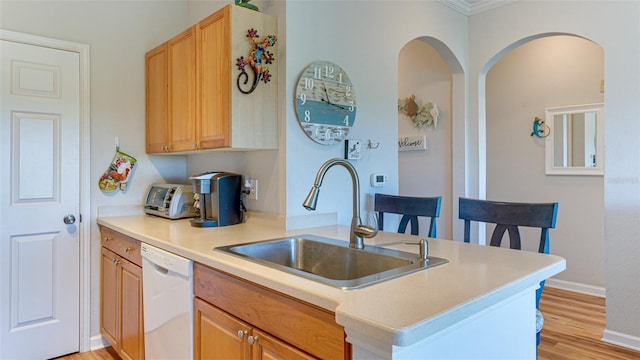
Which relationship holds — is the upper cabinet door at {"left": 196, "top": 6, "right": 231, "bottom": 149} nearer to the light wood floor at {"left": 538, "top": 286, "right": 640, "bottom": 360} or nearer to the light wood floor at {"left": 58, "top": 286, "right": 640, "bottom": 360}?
the light wood floor at {"left": 58, "top": 286, "right": 640, "bottom": 360}

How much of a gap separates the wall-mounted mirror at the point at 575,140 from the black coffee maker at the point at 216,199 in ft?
10.5

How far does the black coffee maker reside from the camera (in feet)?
7.48

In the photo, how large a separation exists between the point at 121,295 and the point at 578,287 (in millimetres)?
3957

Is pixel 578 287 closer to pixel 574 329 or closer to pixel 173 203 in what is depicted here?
pixel 574 329

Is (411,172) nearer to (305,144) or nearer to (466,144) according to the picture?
(466,144)

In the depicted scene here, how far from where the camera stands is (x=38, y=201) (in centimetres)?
251

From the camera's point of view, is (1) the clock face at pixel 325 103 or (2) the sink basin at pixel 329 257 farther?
(1) the clock face at pixel 325 103

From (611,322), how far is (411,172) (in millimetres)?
1976

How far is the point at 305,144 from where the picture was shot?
2.29 meters

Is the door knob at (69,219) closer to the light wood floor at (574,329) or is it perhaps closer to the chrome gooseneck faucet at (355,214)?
the chrome gooseneck faucet at (355,214)

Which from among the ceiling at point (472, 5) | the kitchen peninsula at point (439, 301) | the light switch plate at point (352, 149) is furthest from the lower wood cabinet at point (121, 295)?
the ceiling at point (472, 5)

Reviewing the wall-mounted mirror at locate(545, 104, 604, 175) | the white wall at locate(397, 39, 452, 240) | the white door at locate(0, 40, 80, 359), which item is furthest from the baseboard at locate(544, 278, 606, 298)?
the white door at locate(0, 40, 80, 359)

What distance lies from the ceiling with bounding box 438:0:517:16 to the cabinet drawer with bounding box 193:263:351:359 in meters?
2.80

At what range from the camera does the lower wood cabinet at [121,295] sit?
2.13 m
